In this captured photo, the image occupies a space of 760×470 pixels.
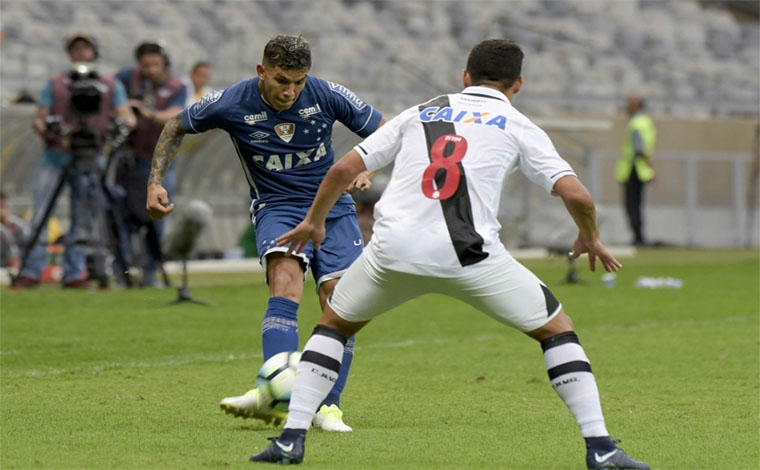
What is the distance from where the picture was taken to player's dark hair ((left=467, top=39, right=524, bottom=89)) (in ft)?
18.1

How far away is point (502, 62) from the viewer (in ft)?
18.1

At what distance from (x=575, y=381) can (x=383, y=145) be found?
116cm

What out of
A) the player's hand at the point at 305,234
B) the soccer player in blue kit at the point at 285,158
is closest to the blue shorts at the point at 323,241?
the soccer player in blue kit at the point at 285,158

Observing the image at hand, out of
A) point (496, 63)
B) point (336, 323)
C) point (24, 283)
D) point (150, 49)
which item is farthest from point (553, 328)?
point (24, 283)

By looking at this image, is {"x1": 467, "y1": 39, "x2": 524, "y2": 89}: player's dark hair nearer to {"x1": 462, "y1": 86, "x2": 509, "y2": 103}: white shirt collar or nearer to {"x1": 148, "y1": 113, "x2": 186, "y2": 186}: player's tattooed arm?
→ {"x1": 462, "y1": 86, "x2": 509, "y2": 103}: white shirt collar

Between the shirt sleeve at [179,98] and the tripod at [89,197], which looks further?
the shirt sleeve at [179,98]

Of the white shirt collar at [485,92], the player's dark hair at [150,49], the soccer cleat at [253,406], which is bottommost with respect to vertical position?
the soccer cleat at [253,406]

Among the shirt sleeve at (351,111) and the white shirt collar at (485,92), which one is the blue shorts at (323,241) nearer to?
the shirt sleeve at (351,111)

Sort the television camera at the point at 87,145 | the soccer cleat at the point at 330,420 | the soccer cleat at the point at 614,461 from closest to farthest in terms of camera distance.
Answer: the soccer cleat at the point at 614,461, the soccer cleat at the point at 330,420, the television camera at the point at 87,145

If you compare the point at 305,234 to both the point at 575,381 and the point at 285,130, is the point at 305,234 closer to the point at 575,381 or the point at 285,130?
the point at 575,381

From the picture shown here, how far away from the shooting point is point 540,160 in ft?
17.5

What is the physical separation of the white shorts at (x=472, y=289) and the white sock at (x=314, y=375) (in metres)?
0.15

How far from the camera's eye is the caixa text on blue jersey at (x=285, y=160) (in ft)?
22.3

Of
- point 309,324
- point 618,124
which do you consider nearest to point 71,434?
point 309,324
